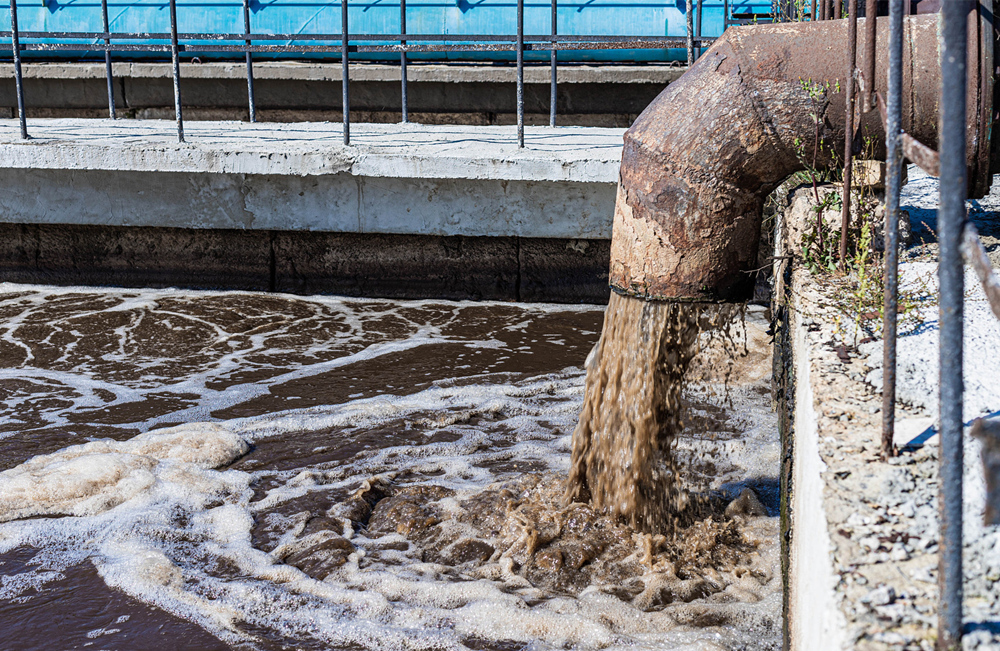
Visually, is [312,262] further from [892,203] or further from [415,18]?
[892,203]

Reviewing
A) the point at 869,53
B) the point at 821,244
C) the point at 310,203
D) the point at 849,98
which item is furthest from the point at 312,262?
the point at 869,53

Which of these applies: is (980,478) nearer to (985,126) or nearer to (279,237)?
(985,126)

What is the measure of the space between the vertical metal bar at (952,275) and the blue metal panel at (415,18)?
9.48 meters

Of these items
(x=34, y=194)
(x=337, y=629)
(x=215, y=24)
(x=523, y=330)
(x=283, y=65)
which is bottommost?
(x=337, y=629)

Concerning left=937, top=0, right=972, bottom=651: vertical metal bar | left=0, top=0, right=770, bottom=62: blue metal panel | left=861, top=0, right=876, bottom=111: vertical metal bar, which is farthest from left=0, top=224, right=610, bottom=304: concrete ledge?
left=937, top=0, right=972, bottom=651: vertical metal bar

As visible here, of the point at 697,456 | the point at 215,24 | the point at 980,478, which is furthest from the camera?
the point at 215,24

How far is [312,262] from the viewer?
22.4 ft

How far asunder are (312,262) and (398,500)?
11.7 ft

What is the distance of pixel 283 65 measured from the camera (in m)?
10.2

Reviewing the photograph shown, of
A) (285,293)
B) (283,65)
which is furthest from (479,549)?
(283,65)

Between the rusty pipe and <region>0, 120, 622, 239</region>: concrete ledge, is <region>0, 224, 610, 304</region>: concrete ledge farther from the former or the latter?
the rusty pipe

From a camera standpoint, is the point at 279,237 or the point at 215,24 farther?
the point at 215,24

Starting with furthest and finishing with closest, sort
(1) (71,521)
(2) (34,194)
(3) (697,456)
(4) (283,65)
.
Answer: (4) (283,65) < (2) (34,194) < (3) (697,456) < (1) (71,521)

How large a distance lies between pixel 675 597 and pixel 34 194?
573 centimetres
